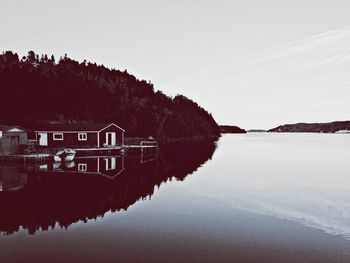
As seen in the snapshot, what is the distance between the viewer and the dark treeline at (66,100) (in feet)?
374

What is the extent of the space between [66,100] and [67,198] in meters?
105

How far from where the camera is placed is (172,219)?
71.2 ft

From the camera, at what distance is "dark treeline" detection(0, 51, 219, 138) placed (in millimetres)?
113938

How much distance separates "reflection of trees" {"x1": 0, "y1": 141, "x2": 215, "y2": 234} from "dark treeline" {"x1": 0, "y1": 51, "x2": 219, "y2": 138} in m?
72.2

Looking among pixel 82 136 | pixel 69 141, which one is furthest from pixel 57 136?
pixel 82 136

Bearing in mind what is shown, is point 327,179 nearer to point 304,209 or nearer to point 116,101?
point 304,209

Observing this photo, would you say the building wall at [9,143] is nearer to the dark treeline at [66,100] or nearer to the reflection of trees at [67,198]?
the reflection of trees at [67,198]

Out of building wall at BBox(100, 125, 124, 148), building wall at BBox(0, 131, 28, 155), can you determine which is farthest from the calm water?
building wall at BBox(100, 125, 124, 148)

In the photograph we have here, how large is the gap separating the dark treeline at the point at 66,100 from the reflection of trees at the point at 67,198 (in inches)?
2844

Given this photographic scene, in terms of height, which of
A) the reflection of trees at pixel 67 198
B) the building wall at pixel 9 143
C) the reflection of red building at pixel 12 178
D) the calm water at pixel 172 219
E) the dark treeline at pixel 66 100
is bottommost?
the calm water at pixel 172 219

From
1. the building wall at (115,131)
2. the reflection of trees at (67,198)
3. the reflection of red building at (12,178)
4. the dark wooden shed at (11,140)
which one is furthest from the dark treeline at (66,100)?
the reflection of trees at (67,198)

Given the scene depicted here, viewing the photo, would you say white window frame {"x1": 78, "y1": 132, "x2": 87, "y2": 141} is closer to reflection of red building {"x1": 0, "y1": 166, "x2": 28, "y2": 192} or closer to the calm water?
reflection of red building {"x1": 0, "y1": 166, "x2": 28, "y2": 192}

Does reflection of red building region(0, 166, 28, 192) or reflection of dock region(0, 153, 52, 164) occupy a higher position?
reflection of dock region(0, 153, 52, 164)

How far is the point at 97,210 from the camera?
920 inches
